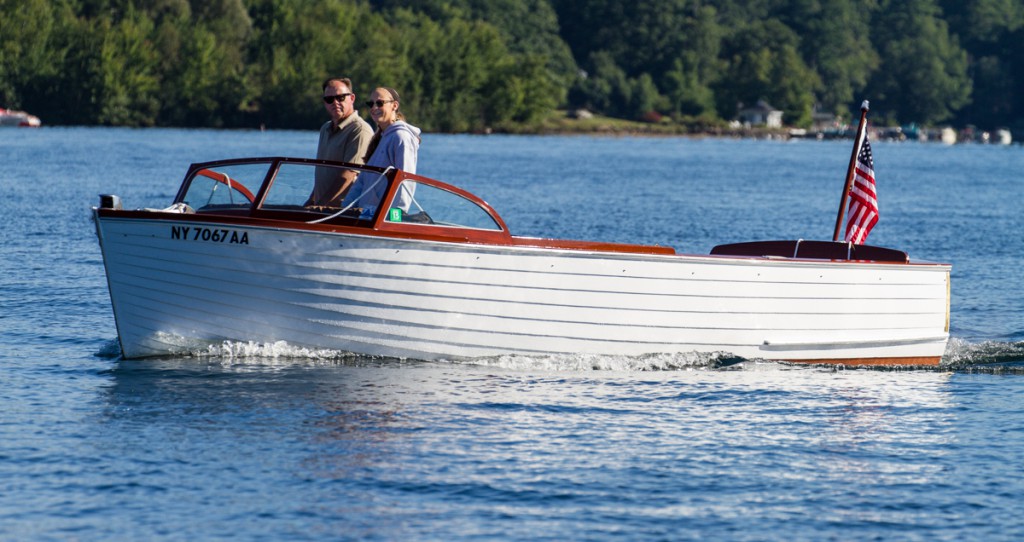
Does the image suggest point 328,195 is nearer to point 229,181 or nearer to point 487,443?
point 229,181

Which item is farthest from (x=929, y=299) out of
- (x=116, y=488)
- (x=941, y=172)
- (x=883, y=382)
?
(x=941, y=172)

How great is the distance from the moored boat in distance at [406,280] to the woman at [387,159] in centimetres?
5

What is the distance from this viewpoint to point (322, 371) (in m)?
14.4

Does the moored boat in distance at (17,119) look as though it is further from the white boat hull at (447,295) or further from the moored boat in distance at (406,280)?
the white boat hull at (447,295)

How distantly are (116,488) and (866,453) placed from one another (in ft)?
20.3

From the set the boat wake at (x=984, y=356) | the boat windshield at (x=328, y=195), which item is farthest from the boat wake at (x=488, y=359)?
the boat windshield at (x=328, y=195)

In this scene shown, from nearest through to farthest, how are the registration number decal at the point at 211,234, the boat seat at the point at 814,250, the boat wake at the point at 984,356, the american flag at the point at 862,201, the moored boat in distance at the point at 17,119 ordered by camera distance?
1. the registration number decal at the point at 211,234
2. the american flag at the point at 862,201
3. the boat seat at the point at 814,250
4. the boat wake at the point at 984,356
5. the moored boat in distance at the point at 17,119

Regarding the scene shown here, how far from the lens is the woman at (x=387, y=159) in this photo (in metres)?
13.9

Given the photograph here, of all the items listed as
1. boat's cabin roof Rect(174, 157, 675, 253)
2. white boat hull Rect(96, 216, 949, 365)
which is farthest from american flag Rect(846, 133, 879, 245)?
boat's cabin roof Rect(174, 157, 675, 253)

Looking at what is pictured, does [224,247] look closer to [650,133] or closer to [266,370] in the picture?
[266,370]

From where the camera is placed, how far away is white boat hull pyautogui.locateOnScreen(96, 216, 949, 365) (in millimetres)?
13789

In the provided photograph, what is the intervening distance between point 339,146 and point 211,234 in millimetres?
1613

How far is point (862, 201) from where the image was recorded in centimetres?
1644

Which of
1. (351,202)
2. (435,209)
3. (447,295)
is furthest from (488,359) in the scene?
(351,202)
